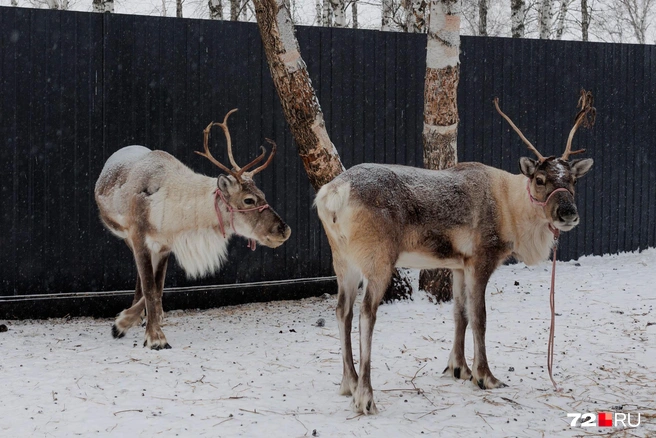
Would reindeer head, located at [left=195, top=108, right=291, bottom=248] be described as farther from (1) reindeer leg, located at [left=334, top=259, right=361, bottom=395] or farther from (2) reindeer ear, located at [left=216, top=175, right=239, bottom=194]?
(1) reindeer leg, located at [left=334, top=259, right=361, bottom=395]

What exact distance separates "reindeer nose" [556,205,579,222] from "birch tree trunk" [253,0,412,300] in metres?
2.39

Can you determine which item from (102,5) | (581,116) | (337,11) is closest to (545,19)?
(337,11)

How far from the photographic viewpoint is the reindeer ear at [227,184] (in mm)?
5466

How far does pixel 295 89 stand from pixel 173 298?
2326 millimetres

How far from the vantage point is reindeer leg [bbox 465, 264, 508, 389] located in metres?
4.30

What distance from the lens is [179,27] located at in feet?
21.8

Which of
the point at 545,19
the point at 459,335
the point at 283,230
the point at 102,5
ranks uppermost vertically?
the point at 545,19

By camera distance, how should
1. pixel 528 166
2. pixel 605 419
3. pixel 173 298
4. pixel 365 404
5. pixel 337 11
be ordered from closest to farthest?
pixel 605 419 → pixel 365 404 → pixel 528 166 → pixel 173 298 → pixel 337 11

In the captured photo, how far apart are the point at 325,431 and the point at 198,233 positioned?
99.6 inches

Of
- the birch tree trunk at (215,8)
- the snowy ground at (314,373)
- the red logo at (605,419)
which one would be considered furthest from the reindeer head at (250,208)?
the birch tree trunk at (215,8)

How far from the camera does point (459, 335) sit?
14.9ft

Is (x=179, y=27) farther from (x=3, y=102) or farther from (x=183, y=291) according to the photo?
(x=183, y=291)

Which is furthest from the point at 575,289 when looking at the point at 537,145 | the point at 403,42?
the point at 403,42

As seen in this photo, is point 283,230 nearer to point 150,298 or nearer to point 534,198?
point 150,298
